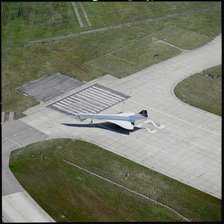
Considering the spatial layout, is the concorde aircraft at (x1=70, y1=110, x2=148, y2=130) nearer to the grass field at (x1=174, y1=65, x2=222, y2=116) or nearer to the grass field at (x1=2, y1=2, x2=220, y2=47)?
the grass field at (x1=174, y1=65, x2=222, y2=116)

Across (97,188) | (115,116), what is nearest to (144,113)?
(115,116)

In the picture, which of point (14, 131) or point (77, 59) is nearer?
point (14, 131)

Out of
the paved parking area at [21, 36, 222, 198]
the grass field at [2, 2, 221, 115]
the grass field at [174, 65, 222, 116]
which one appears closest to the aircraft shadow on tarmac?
the paved parking area at [21, 36, 222, 198]

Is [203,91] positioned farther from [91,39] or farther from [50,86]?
[91,39]

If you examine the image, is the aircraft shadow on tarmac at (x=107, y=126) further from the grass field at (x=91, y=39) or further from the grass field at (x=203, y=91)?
the grass field at (x=203, y=91)

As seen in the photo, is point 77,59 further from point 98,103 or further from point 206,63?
point 206,63

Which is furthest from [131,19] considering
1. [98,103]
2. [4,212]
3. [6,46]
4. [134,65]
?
[4,212]
